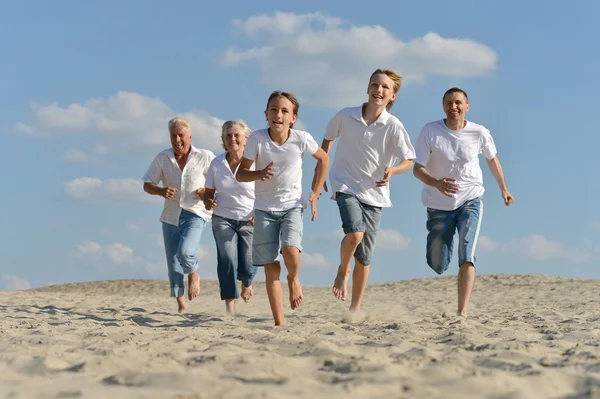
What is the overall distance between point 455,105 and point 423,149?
1.80ft

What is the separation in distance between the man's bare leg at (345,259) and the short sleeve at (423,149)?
1056mm

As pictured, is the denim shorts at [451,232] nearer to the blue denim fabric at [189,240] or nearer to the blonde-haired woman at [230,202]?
the blonde-haired woman at [230,202]

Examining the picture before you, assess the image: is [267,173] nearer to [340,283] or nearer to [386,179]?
[386,179]

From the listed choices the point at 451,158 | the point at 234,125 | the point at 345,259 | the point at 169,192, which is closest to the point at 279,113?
the point at 234,125

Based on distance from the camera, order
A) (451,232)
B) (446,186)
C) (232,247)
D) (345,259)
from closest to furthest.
Answer: (345,259)
(446,186)
(451,232)
(232,247)

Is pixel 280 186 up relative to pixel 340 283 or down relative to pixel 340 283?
up

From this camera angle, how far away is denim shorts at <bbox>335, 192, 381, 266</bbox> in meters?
6.98

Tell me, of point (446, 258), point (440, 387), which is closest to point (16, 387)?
point (440, 387)

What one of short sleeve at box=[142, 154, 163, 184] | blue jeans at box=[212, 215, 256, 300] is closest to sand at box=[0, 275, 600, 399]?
blue jeans at box=[212, 215, 256, 300]

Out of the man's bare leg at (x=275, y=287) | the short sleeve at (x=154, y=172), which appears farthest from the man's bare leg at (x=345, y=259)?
the short sleeve at (x=154, y=172)

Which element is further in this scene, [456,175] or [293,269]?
[456,175]

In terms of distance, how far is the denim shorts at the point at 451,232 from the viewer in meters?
7.43

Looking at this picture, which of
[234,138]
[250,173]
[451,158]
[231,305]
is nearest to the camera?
[250,173]

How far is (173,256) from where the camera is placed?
912cm
